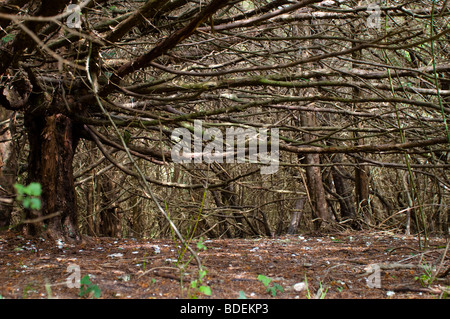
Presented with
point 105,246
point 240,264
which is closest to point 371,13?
point 240,264

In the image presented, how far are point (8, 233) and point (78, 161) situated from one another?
3.85m

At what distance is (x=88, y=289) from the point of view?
2225 mm

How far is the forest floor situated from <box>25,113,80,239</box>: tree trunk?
0.61ft

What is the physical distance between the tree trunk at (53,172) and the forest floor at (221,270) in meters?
0.19

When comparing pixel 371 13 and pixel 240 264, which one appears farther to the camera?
pixel 371 13

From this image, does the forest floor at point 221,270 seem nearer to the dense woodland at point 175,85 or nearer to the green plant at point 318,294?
the green plant at point 318,294

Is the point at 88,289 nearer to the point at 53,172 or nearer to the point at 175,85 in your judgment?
the point at 175,85

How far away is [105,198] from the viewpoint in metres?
7.66

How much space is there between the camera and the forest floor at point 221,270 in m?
2.36

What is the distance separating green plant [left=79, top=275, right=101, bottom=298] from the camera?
2191mm

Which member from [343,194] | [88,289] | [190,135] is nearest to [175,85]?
[190,135]

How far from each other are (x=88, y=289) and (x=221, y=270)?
1.00 metres

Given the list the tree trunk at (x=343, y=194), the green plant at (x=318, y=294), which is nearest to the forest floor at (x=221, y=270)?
the green plant at (x=318, y=294)
